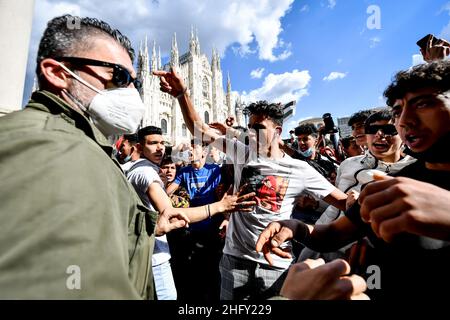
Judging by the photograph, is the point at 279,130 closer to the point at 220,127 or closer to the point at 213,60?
the point at 220,127

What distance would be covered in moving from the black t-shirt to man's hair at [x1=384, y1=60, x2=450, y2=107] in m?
0.48

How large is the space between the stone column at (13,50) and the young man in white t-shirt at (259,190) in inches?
80.5

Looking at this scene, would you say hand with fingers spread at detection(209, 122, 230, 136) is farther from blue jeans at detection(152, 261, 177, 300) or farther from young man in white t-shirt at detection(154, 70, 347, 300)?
blue jeans at detection(152, 261, 177, 300)

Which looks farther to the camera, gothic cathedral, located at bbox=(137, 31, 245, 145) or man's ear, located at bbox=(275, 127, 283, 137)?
gothic cathedral, located at bbox=(137, 31, 245, 145)

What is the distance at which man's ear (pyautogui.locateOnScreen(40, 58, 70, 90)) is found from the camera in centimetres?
115

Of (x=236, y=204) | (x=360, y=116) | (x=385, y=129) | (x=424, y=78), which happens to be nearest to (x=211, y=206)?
(x=236, y=204)

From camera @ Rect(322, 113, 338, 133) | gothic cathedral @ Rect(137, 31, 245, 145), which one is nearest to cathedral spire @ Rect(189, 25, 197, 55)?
gothic cathedral @ Rect(137, 31, 245, 145)

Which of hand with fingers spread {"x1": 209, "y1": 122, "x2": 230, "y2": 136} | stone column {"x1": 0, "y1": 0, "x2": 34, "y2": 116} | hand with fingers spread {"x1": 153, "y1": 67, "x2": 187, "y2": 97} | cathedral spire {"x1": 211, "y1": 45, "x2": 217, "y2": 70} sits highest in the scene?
cathedral spire {"x1": 211, "y1": 45, "x2": 217, "y2": 70}

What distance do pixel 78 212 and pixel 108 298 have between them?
0.77 ft

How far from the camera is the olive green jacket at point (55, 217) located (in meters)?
0.50

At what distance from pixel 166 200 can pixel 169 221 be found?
257 millimetres

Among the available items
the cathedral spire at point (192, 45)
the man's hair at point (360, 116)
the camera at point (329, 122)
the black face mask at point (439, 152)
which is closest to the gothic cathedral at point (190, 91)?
the cathedral spire at point (192, 45)
